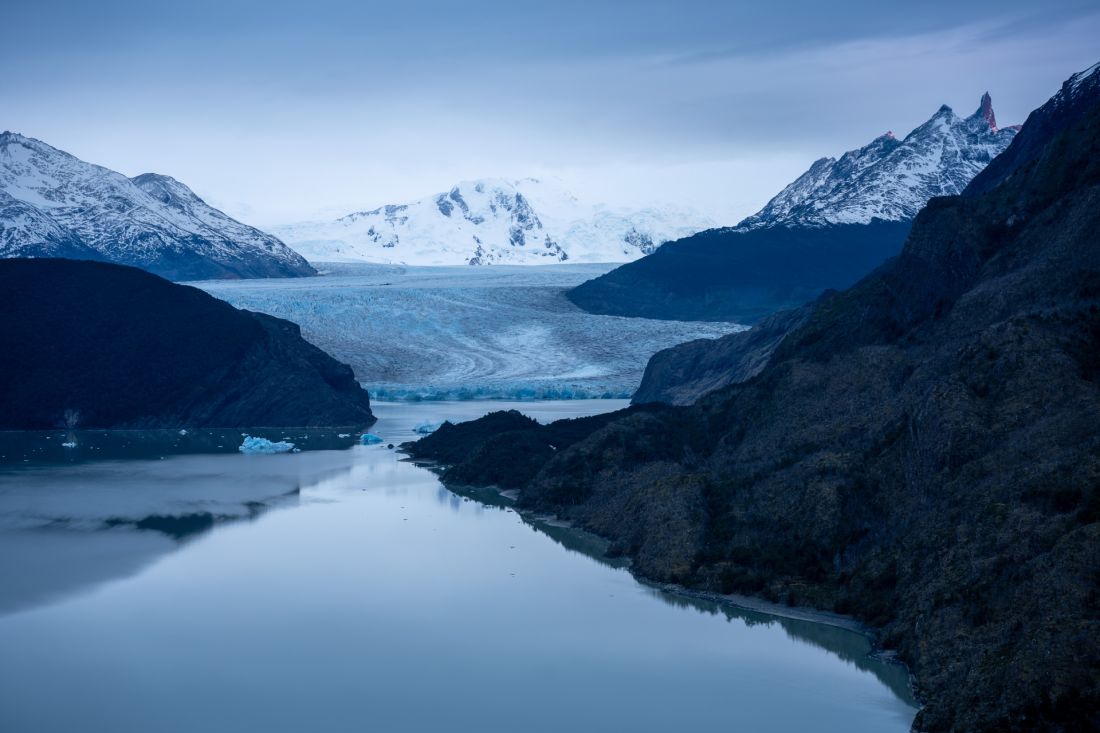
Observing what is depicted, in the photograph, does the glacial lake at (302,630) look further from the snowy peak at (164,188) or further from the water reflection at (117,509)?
the snowy peak at (164,188)

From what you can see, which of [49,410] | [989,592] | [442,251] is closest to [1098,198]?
[989,592]

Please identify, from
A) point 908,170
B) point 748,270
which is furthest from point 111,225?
point 908,170

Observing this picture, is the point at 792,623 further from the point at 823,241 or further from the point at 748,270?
the point at 823,241

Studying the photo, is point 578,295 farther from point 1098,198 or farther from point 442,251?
point 442,251

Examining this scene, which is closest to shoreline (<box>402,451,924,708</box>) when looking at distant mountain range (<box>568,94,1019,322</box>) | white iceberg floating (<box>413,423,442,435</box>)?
white iceberg floating (<box>413,423,442,435</box>)

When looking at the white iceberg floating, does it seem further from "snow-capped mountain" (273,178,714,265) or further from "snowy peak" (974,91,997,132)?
"snow-capped mountain" (273,178,714,265)

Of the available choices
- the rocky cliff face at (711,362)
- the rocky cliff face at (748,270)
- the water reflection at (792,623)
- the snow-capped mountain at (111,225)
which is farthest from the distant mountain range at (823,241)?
the water reflection at (792,623)
